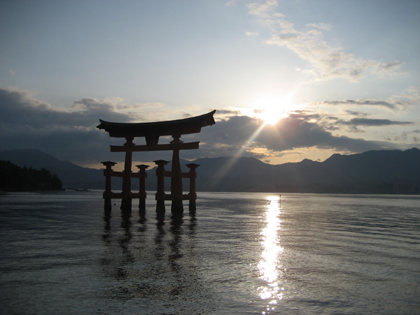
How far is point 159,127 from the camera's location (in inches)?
915

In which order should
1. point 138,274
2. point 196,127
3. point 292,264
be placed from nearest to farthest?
point 138,274, point 292,264, point 196,127

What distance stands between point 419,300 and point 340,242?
6500 millimetres

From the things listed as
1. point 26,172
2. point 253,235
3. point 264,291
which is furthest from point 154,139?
point 26,172

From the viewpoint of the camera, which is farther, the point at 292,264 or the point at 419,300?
the point at 292,264

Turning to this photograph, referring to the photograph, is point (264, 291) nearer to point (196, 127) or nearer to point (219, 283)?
point (219, 283)

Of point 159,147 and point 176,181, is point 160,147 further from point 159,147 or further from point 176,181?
point 176,181

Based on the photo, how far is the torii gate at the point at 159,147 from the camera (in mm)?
22078

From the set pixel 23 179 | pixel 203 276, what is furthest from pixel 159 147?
pixel 23 179

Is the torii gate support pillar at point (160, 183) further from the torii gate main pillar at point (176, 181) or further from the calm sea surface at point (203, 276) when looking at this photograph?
the calm sea surface at point (203, 276)

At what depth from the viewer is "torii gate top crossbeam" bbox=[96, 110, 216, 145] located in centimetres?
2184

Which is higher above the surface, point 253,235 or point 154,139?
point 154,139

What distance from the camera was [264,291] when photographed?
5.61 m

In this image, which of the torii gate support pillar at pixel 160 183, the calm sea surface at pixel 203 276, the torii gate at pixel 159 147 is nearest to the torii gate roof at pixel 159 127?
the torii gate at pixel 159 147

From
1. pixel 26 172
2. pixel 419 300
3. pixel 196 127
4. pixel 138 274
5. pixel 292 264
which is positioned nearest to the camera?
pixel 419 300
